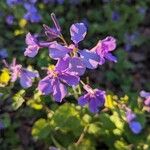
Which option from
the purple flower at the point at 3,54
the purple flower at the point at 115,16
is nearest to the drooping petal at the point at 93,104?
the purple flower at the point at 3,54

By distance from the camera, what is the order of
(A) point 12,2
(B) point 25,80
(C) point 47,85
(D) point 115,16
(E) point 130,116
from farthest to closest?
(D) point 115,16
(A) point 12,2
(E) point 130,116
(B) point 25,80
(C) point 47,85

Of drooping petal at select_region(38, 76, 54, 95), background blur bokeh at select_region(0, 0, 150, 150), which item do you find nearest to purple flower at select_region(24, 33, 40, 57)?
drooping petal at select_region(38, 76, 54, 95)

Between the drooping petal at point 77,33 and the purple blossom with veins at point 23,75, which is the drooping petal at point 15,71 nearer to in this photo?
the purple blossom with veins at point 23,75

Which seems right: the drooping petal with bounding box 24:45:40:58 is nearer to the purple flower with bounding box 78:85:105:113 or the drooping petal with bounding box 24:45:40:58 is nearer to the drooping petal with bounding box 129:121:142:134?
the purple flower with bounding box 78:85:105:113

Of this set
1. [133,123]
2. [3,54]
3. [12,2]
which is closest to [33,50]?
[133,123]

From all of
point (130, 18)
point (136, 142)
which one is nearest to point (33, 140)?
point (136, 142)

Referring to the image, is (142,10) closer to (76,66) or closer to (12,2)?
Result: (12,2)

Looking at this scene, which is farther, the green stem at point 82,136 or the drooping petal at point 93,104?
the green stem at point 82,136
